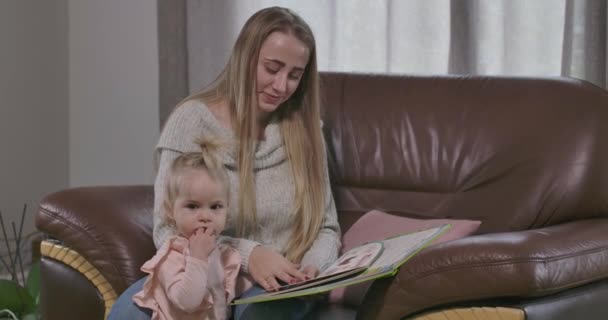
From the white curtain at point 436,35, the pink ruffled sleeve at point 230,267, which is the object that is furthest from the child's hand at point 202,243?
the white curtain at point 436,35

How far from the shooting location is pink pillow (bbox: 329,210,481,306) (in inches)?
89.0

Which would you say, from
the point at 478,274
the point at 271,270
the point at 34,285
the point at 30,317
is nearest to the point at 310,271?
the point at 271,270

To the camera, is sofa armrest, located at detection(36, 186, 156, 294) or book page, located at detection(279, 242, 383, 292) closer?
book page, located at detection(279, 242, 383, 292)

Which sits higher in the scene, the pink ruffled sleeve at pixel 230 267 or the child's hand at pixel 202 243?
the child's hand at pixel 202 243

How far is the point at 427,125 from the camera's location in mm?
2600

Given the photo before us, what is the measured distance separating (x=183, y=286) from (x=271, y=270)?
0.27m

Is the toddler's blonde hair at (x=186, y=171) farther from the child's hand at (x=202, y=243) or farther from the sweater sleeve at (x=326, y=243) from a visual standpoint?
the sweater sleeve at (x=326, y=243)

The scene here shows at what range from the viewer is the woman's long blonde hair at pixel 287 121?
7.34 ft

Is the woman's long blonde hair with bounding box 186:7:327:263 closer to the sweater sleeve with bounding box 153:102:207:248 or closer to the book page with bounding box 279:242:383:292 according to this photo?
the sweater sleeve with bounding box 153:102:207:248

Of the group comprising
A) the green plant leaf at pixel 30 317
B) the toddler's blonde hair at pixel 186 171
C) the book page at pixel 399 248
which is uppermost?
the toddler's blonde hair at pixel 186 171

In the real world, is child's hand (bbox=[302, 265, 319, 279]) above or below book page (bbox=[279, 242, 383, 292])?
below

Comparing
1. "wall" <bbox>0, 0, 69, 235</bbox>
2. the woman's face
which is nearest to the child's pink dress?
the woman's face

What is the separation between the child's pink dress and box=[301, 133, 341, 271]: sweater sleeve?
25 centimetres

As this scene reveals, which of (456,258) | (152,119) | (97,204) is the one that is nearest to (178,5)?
(152,119)
